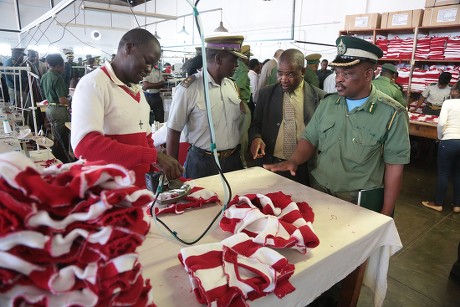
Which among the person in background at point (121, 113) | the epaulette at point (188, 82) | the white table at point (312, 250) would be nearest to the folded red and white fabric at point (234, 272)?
the white table at point (312, 250)

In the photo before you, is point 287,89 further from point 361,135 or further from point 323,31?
point 323,31

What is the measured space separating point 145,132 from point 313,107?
1.36m

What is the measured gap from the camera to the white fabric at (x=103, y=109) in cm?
124

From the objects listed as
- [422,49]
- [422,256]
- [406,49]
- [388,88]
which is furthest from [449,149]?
[406,49]

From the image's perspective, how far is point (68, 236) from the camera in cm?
55

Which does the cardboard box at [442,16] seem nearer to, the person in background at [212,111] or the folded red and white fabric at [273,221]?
the person in background at [212,111]

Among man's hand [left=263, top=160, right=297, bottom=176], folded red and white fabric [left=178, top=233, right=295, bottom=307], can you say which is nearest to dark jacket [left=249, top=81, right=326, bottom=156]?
man's hand [left=263, top=160, right=297, bottom=176]

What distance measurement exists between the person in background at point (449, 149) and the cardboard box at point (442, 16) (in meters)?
2.13

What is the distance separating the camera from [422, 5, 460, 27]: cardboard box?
16.3ft

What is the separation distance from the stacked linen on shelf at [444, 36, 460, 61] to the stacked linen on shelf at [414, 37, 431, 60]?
1.01 ft

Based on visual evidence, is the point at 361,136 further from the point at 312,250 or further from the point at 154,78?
the point at 154,78

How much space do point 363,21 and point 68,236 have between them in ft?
22.4

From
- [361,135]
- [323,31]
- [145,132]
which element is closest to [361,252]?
[361,135]

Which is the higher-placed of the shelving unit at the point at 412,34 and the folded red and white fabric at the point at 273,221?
the shelving unit at the point at 412,34
